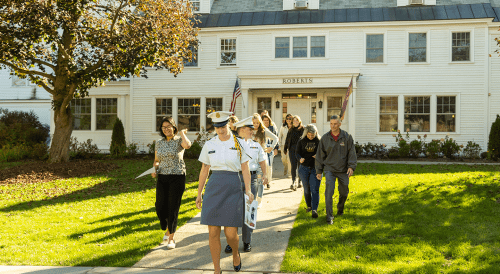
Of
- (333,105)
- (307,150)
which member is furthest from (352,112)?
(307,150)

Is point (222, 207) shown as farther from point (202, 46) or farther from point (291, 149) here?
point (202, 46)

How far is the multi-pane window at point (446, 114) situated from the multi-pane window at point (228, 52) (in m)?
9.95

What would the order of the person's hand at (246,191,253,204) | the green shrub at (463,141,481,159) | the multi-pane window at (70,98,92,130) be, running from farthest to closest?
1. the multi-pane window at (70,98,92,130)
2. the green shrub at (463,141,481,159)
3. the person's hand at (246,191,253,204)

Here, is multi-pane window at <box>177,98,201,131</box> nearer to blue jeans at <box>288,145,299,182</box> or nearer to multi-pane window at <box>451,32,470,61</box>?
blue jeans at <box>288,145,299,182</box>

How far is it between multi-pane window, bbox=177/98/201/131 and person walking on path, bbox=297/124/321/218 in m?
13.0

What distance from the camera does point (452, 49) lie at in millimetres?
17656

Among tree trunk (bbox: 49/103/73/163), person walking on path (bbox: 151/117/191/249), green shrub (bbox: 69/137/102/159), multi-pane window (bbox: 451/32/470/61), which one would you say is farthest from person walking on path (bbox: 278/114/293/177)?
multi-pane window (bbox: 451/32/470/61)

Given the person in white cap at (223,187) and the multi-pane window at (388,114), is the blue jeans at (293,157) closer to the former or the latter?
the person in white cap at (223,187)

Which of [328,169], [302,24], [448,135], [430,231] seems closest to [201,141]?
[302,24]

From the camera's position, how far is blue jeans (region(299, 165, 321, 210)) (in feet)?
23.0

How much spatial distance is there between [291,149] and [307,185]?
206 cm

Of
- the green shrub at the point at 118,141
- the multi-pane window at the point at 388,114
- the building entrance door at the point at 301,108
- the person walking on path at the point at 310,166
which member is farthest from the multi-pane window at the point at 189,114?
the person walking on path at the point at 310,166

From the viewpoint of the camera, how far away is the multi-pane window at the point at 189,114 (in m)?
19.7

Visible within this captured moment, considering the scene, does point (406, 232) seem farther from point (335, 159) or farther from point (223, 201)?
point (223, 201)
